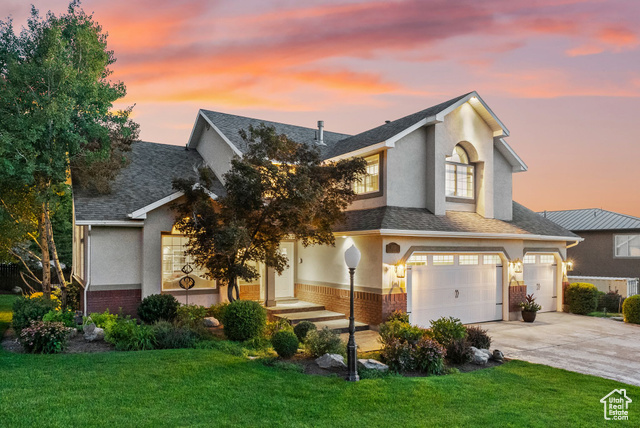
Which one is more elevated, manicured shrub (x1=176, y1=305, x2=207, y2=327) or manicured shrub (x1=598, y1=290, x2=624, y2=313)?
manicured shrub (x1=176, y1=305, x2=207, y2=327)

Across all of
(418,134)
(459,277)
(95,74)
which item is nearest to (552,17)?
(418,134)

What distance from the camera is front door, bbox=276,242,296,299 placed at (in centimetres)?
1634

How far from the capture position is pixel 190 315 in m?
11.8

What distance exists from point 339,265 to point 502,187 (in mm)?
7666

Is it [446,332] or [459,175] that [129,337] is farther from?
→ [459,175]

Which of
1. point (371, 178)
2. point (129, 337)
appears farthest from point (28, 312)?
point (371, 178)

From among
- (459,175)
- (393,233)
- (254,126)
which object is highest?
(254,126)

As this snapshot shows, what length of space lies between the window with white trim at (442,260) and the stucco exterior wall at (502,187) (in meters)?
3.82

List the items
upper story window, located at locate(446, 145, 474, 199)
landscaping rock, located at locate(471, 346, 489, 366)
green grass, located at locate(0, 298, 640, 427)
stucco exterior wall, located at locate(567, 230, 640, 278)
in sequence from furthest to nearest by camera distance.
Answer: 1. stucco exterior wall, located at locate(567, 230, 640, 278)
2. upper story window, located at locate(446, 145, 474, 199)
3. landscaping rock, located at locate(471, 346, 489, 366)
4. green grass, located at locate(0, 298, 640, 427)

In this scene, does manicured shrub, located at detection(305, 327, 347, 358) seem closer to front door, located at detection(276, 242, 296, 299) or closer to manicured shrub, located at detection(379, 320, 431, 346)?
manicured shrub, located at detection(379, 320, 431, 346)

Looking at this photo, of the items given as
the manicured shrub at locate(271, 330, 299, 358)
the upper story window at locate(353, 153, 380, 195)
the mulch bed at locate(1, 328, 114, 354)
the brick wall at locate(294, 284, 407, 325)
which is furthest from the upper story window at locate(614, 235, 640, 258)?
the mulch bed at locate(1, 328, 114, 354)

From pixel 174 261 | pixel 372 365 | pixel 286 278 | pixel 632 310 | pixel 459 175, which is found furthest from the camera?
pixel 286 278

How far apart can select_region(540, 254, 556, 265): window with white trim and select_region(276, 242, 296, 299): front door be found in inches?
399

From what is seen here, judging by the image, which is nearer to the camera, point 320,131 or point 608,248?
point 320,131
